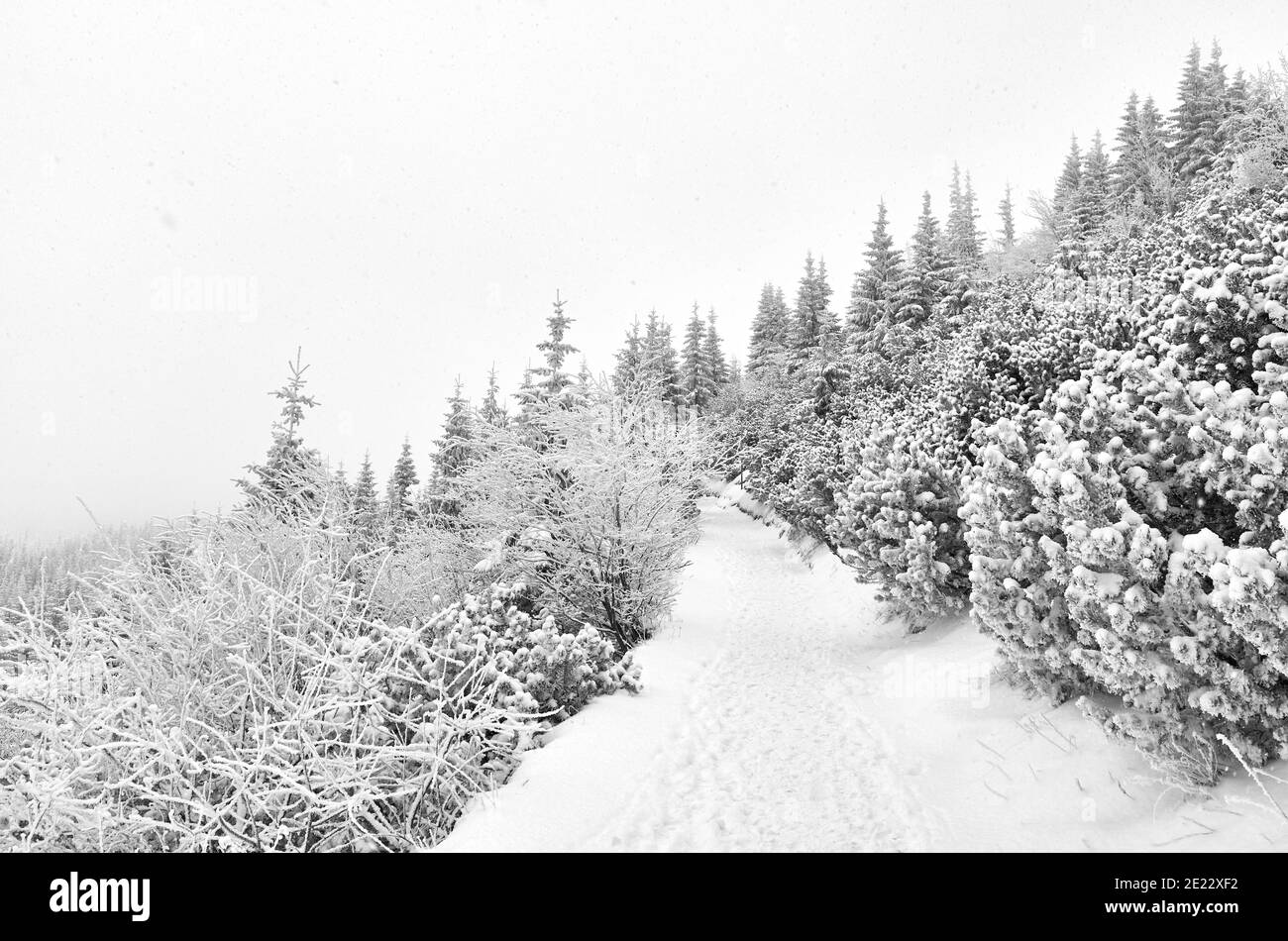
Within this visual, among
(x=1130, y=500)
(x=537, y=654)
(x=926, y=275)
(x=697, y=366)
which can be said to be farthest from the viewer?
(x=697, y=366)

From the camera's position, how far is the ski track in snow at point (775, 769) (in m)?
4.68

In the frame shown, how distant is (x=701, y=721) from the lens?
732cm

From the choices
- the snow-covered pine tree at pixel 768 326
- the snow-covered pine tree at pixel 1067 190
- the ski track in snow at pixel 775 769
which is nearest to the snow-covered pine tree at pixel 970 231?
the snow-covered pine tree at pixel 1067 190

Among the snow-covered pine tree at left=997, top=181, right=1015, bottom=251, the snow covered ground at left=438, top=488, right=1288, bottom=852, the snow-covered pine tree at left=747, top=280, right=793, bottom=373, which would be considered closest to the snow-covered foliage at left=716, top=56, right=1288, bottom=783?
the snow covered ground at left=438, top=488, right=1288, bottom=852

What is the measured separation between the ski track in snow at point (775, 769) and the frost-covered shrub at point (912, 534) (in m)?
1.57

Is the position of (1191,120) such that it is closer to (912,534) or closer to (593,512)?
(912,534)

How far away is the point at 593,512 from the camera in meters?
11.2

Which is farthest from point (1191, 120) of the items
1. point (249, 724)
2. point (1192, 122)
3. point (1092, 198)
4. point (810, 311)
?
point (249, 724)

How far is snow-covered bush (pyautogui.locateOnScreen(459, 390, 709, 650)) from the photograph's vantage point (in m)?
11.2

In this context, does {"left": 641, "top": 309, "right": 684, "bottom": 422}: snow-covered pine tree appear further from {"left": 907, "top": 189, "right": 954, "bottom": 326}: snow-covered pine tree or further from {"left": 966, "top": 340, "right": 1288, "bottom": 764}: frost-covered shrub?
{"left": 966, "top": 340, "right": 1288, "bottom": 764}: frost-covered shrub

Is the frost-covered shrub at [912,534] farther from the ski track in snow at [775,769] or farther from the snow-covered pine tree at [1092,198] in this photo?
the snow-covered pine tree at [1092,198]

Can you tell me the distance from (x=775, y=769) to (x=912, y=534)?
5.17 metres
